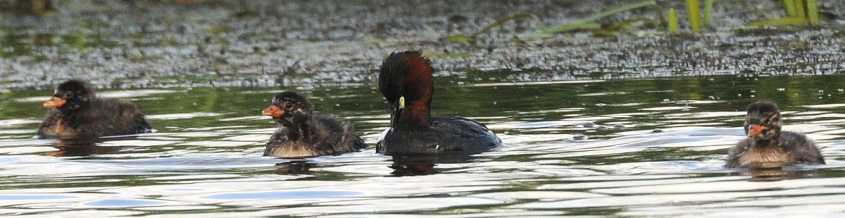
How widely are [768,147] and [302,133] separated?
3.44 m

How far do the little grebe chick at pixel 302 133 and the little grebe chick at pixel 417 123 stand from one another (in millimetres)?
313

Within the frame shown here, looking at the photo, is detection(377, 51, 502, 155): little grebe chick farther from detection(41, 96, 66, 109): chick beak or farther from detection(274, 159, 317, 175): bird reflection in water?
detection(41, 96, 66, 109): chick beak

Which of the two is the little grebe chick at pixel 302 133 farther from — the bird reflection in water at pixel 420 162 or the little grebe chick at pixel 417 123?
the bird reflection in water at pixel 420 162

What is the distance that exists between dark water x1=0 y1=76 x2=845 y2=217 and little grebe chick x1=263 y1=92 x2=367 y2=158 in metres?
0.21

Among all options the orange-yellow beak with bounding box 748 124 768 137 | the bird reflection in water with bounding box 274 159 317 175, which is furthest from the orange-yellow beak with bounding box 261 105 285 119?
the orange-yellow beak with bounding box 748 124 768 137

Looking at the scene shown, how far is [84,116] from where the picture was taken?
1591cm

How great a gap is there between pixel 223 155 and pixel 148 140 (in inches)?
73.6

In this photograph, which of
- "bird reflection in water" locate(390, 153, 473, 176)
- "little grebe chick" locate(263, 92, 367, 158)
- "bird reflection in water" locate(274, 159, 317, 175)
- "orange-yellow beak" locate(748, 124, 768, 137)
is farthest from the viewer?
"little grebe chick" locate(263, 92, 367, 158)

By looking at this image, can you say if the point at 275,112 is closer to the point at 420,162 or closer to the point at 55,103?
the point at 420,162

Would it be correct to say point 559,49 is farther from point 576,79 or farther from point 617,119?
point 617,119

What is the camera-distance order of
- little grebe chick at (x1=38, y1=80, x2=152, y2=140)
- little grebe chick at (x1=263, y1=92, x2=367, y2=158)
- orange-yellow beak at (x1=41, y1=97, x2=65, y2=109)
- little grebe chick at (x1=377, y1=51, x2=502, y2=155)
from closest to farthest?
little grebe chick at (x1=377, y1=51, x2=502, y2=155) < little grebe chick at (x1=263, y1=92, x2=367, y2=158) < little grebe chick at (x1=38, y1=80, x2=152, y2=140) < orange-yellow beak at (x1=41, y1=97, x2=65, y2=109)

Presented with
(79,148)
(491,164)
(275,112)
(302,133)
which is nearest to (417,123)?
(302,133)

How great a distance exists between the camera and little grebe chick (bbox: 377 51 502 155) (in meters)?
12.9

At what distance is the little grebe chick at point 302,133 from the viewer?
520 inches
